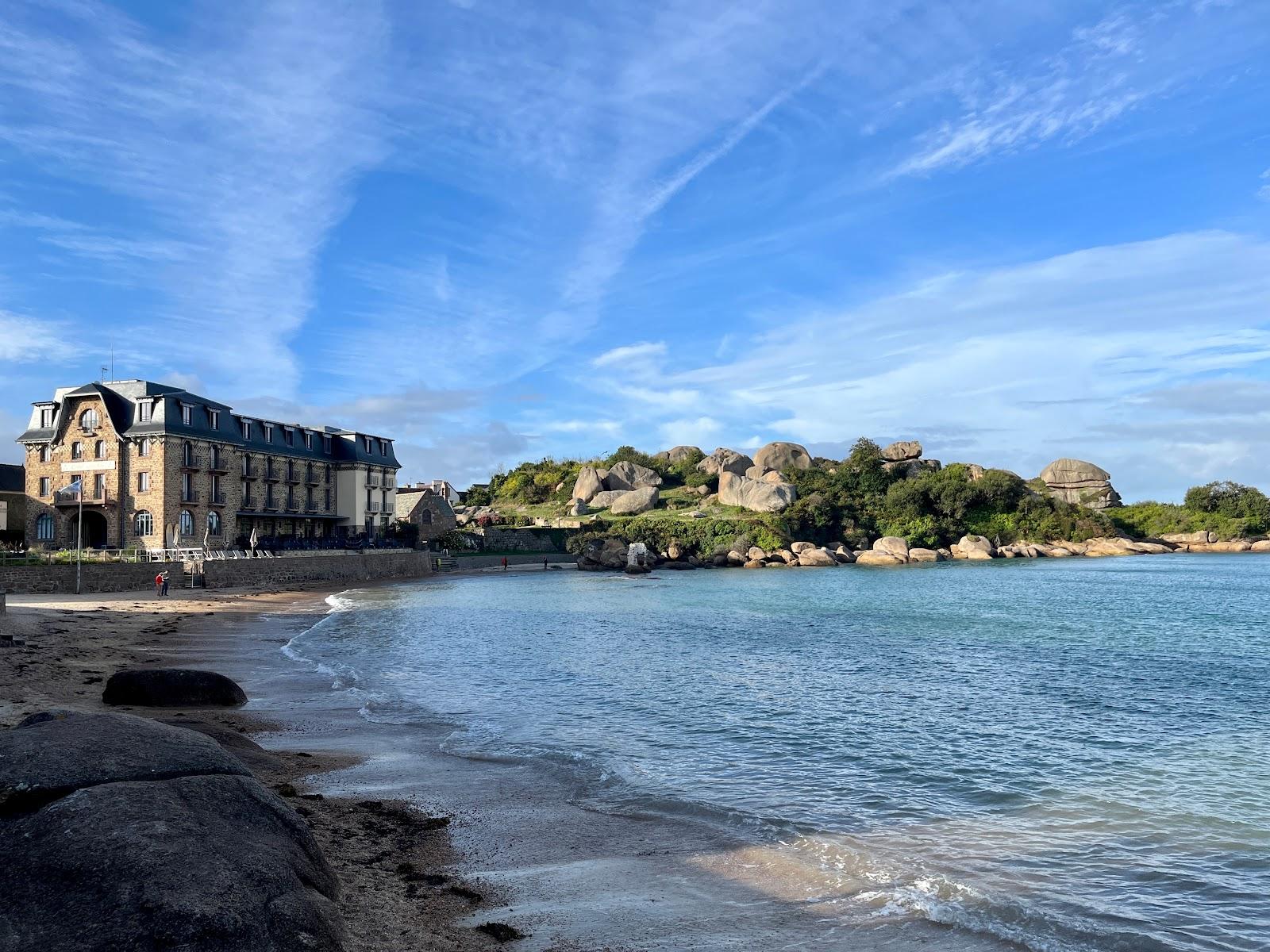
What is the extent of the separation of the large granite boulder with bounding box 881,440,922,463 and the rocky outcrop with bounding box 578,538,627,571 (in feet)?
130

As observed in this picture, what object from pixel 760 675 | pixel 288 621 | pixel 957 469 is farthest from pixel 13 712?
pixel 957 469

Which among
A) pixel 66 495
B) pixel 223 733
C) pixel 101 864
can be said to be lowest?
pixel 223 733

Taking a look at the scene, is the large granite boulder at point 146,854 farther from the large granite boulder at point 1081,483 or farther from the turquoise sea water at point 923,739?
the large granite boulder at point 1081,483

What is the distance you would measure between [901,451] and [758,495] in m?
23.1

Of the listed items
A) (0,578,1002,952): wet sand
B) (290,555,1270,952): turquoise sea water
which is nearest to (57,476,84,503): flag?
(290,555,1270,952): turquoise sea water

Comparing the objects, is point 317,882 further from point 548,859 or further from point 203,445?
point 203,445

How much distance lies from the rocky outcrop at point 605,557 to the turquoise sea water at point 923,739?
48.1 m

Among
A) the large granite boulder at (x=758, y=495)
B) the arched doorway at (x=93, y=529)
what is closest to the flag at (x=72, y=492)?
the arched doorway at (x=93, y=529)

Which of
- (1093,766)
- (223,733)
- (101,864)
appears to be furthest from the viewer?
(1093,766)

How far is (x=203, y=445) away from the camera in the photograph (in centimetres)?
5850

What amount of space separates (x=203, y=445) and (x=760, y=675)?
49.1 m

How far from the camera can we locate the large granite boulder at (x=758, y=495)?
321 feet

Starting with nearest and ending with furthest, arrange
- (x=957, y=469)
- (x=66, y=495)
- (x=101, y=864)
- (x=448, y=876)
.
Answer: (x=101, y=864), (x=448, y=876), (x=66, y=495), (x=957, y=469)

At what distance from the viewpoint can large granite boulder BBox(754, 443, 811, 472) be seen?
111m
